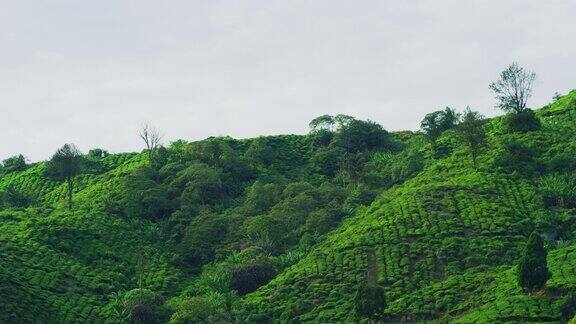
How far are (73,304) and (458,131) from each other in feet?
157

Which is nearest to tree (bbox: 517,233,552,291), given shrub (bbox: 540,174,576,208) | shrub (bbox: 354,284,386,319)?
shrub (bbox: 354,284,386,319)

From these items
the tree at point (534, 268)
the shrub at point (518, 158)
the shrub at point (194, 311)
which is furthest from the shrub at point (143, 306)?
the shrub at point (518, 158)

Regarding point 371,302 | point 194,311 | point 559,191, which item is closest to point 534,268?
point 371,302

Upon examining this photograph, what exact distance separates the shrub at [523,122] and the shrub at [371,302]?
160 ft

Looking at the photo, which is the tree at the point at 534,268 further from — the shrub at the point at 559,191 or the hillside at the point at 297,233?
the shrub at the point at 559,191

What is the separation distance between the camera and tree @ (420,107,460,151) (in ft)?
361

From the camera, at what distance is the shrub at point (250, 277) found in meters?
78.2

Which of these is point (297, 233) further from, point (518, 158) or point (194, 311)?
point (518, 158)

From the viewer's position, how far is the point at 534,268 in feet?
203

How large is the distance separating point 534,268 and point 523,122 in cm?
4677

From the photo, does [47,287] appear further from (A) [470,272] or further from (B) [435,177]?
(B) [435,177]

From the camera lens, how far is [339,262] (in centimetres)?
7781

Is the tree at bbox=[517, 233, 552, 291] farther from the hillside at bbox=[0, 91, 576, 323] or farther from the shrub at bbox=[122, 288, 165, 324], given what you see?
the shrub at bbox=[122, 288, 165, 324]

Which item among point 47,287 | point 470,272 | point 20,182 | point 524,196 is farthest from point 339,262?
point 20,182
